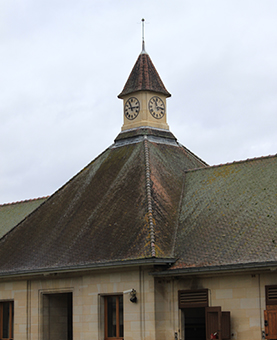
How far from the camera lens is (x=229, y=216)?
903 inches

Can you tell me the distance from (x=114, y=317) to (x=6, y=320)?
18.5 ft

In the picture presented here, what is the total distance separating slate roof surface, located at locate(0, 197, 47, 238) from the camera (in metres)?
33.7

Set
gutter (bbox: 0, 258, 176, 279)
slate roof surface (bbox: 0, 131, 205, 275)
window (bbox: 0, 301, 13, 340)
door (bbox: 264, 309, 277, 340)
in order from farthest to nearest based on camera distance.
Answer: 1. window (bbox: 0, 301, 13, 340)
2. slate roof surface (bbox: 0, 131, 205, 275)
3. gutter (bbox: 0, 258, 176, 279)
4. door (bbox: 264, 309, 277, 340)

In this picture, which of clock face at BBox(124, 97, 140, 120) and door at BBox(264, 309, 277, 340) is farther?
clock face at BBox(124, 97, 140, 120)

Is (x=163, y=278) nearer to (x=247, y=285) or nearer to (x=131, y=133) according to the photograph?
(x=247, y=285)

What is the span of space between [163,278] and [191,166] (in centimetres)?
764

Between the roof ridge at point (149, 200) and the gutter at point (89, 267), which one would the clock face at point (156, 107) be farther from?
the gutter at point (89, 267)

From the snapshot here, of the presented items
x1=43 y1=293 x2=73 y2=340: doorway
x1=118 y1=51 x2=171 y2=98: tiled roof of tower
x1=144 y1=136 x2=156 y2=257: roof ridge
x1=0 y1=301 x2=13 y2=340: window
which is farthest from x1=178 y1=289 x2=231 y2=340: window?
x1=118 y1=51 x2=171 y2=98: tiled roof of tower

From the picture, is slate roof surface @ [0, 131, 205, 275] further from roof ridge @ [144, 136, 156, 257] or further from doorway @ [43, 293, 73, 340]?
doorway @ [43, 293, 73, 340]

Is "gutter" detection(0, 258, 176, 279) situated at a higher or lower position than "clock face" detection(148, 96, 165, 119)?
lower

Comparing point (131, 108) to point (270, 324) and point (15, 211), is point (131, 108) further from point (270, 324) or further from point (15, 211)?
point (270, 324)

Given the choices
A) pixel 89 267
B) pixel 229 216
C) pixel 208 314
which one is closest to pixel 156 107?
pixel 229 216

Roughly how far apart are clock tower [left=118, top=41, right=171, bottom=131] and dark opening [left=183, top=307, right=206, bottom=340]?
8.64 metres

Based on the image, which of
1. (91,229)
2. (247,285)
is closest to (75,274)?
(91,229)
